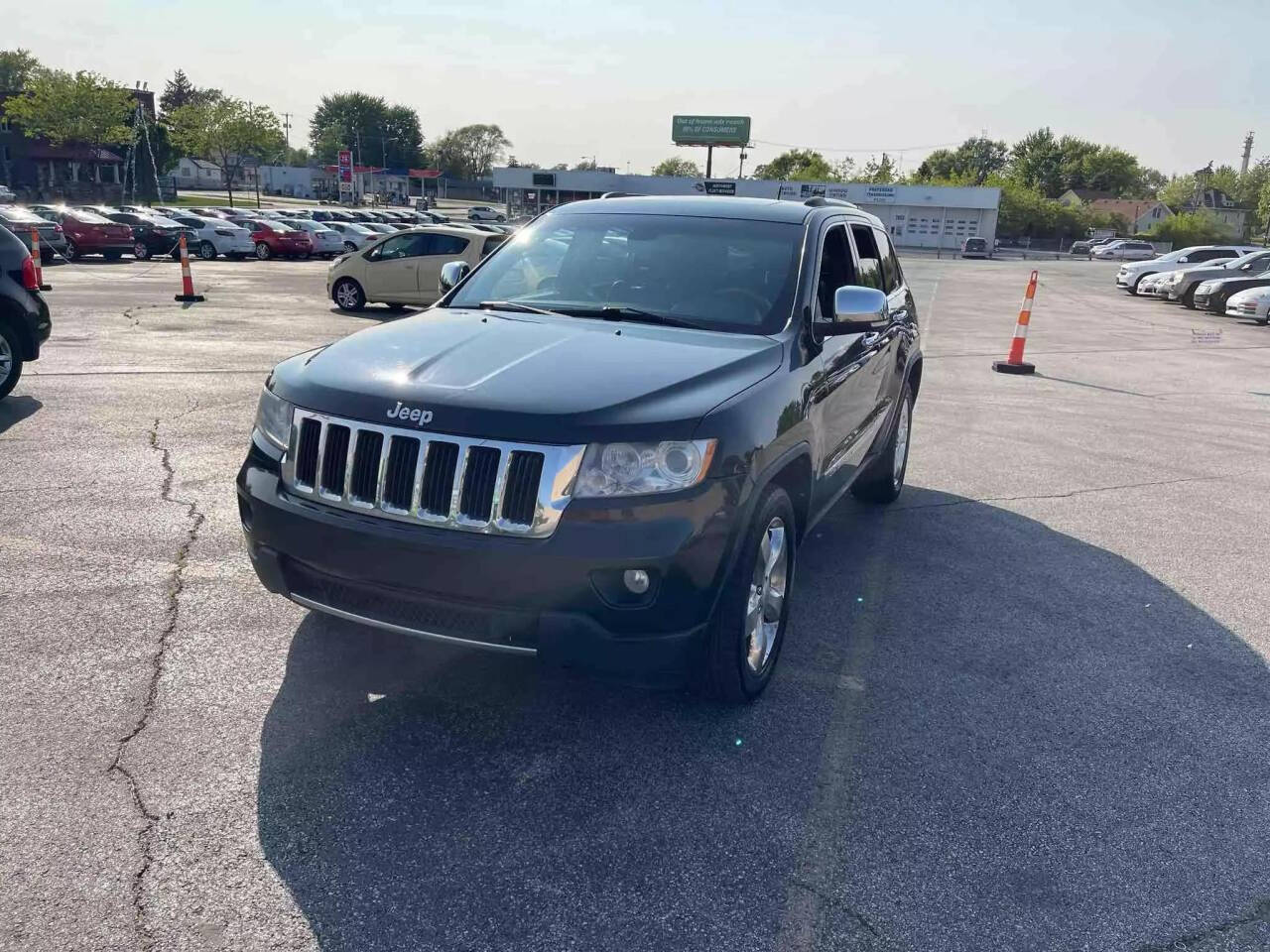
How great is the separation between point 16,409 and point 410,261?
32.3 ft

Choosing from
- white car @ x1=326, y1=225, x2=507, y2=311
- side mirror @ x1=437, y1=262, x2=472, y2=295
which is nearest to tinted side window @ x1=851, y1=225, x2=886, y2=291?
side mirror @ x1=437, y1=262, x2=472, y2=295

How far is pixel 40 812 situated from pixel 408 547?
52.3 inches

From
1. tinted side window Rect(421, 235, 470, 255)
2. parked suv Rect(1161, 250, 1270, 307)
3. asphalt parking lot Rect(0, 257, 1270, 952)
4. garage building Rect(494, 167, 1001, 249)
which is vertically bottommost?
asphalt parking lot Rect(0, 257, 1270, 952)

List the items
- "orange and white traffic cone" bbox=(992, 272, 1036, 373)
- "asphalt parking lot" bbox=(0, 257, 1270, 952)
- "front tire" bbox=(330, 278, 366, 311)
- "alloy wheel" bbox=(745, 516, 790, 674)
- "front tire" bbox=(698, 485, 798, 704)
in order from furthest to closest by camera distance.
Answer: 1. "front tire" bbox=(330, 278, 366, 311)
2. "orange and white traffic cone" bbox=(992, 272, 1036, 373)
3. "alloy wheel" bbox=(745, 516, 790, 674)
4. "front tire" bbox=(698, 485, 798, 704)
5. "asphalt parking lot" bbox=(0, 257, 1270, 952)

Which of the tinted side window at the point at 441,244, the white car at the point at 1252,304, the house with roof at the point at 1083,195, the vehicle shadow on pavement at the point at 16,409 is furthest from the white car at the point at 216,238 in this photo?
the house with roof at the point at 1083,195

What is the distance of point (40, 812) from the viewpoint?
291 centimetres

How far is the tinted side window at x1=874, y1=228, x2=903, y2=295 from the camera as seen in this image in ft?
20.2

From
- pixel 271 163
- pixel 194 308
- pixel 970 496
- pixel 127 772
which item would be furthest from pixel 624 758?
pixel 271 163

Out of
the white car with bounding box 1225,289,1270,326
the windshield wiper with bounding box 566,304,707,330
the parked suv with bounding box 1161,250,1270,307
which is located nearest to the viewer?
the windshield wiper with bounding box 566,304,707,330

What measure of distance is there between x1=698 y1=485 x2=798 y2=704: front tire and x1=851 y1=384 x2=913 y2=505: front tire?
2395mm

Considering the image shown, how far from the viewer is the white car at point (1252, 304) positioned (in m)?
23.9

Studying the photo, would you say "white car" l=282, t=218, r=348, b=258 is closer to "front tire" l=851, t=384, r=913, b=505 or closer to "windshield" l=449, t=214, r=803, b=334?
"front tire" l=851, t=384, r=913, b=505

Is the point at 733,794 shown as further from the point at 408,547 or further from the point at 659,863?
the point at 408,547

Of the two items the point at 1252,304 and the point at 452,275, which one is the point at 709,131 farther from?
the point at 452,275
